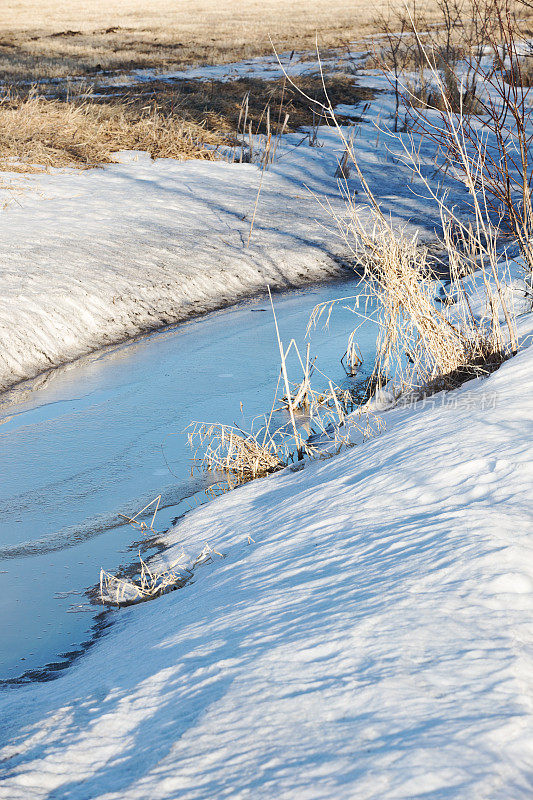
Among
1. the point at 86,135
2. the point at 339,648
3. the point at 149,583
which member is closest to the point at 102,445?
the point at 149,583

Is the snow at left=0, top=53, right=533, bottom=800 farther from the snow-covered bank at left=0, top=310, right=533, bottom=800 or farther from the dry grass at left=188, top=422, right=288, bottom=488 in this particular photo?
the dry grass at left=188, top=422, right=288, bottom=488

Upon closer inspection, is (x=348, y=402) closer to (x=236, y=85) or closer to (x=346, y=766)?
(x=346, y=766)

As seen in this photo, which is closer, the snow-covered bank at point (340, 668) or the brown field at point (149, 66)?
the snow-covered bank at point (340, 668)

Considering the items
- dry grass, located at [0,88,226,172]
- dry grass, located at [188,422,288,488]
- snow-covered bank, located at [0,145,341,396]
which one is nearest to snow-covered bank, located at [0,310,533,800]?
dry grass, located at [188,422,288,488]

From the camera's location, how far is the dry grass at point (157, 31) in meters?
21.2

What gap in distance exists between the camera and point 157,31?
30297 mm

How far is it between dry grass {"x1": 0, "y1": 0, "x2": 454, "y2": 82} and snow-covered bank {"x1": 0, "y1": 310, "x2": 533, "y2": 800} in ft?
46.2

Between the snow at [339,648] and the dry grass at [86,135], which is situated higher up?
the dry grass at [86,135]

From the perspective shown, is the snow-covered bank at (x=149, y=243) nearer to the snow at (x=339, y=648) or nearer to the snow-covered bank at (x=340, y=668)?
the snow at (x=339, y=648)

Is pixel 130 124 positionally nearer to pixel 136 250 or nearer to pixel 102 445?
pixel 136 250

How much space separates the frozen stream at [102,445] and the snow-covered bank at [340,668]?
56cm

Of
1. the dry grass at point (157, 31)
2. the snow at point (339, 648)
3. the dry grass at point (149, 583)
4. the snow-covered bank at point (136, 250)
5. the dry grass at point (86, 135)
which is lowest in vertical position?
the dry grass at point (149, 583)

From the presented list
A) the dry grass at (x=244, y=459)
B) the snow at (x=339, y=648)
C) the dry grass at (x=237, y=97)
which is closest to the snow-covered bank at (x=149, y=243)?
the dry grass at (x=244, y=459)

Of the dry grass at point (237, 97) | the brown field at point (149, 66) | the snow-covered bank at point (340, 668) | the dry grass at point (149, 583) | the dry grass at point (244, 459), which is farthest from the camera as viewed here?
the dry grass at point (237, 97)
